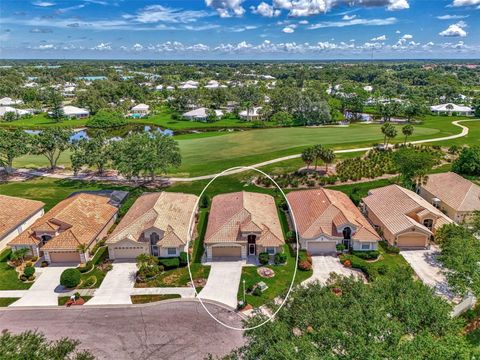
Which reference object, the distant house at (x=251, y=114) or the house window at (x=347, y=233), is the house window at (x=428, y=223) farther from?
the distant house at (x=251, y=114)

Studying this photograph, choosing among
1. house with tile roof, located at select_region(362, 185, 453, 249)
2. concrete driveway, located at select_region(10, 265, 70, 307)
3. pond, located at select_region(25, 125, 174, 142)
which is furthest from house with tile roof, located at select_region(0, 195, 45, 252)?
pond, located at select_region(25, 125, 174, 142)

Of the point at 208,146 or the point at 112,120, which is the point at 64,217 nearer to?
the point at 208,146

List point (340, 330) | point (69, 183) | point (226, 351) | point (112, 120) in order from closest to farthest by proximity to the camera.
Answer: point (340, 330), point (226, 351), point (69, 183), point (112, 120)

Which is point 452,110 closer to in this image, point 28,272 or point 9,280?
point 28,272

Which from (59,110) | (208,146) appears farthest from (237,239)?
(59,110)

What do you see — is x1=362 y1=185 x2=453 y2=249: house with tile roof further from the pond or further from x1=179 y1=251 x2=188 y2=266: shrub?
the pond

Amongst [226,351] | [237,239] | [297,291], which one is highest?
[297,291]

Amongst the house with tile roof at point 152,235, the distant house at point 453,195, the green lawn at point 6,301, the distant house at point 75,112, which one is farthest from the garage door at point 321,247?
the distant house at point 75,112
